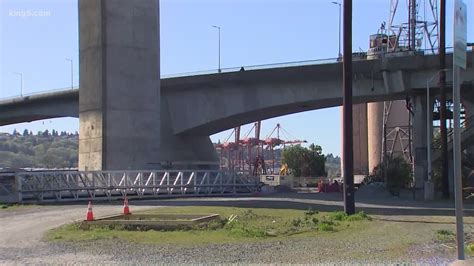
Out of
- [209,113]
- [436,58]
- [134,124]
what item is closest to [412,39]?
[436,58]

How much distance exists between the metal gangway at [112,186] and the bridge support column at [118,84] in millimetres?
2998

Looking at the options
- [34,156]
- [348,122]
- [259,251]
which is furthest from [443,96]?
[34,156]

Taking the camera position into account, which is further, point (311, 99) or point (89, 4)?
point (311, 99)

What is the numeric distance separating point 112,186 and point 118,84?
10.1 meters

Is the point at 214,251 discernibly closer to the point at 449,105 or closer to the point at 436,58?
the point at 436,58

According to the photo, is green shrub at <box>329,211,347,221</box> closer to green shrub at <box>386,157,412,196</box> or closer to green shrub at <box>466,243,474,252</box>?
green shrub at <box>466,243,474,252</box>

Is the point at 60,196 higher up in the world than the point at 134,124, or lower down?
lower down

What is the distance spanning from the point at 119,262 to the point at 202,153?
47.5m

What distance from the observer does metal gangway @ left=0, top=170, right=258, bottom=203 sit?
32.9 meters

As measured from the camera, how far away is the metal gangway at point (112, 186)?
108ft

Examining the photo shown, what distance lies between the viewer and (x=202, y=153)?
59000 millimetres

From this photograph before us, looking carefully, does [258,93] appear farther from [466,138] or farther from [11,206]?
[11,206]

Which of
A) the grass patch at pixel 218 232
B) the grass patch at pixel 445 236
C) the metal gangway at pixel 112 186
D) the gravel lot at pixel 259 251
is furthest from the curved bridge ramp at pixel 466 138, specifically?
the grass patch at pixel 445 236

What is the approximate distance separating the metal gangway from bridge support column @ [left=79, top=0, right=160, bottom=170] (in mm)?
2998
